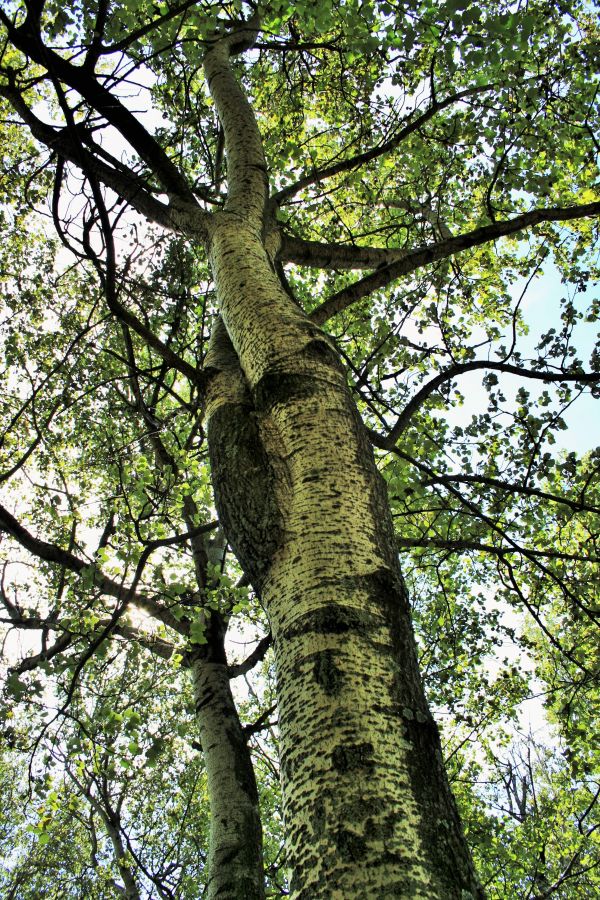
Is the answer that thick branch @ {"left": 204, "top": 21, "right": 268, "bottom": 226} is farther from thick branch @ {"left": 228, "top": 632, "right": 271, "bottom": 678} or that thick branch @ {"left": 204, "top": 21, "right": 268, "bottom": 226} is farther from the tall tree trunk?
thick branch @ {"left": 228, "top": 632, "right": 271, "bottom": 678}

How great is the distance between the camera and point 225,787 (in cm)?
420

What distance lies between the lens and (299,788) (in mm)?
1218

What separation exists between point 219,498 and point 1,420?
7183mm

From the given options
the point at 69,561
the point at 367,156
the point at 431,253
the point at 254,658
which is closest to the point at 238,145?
the point at 367,156

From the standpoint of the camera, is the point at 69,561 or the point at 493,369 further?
the point at 69,561

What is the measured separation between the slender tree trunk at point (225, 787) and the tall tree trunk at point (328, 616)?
301cm

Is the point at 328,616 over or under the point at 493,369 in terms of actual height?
under

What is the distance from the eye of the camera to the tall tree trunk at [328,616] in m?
1.07

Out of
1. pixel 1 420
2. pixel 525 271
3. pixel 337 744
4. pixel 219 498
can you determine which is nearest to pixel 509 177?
pixel 525 271

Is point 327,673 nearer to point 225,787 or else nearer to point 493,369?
point 493,369

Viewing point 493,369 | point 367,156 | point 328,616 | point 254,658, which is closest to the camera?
point 328,616

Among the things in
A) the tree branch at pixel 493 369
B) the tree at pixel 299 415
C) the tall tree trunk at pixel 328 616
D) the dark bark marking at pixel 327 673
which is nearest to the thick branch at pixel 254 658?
the tree at pixel 299 415

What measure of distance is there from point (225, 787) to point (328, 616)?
349 cm

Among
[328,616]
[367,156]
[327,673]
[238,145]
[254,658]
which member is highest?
[367,156]
